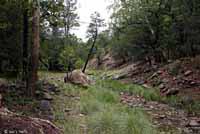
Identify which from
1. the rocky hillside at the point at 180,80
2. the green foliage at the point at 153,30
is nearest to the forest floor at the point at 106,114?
the rocky hillside at the point at 180,80

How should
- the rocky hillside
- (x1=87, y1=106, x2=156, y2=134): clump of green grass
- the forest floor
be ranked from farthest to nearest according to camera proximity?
the rocky hillside < the forest floor < (x1=87, y1=106, x2=156, y2=134): clump of green grass

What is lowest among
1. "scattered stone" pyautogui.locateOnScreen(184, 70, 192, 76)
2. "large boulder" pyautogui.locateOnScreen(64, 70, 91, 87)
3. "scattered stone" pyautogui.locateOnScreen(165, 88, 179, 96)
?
"scattered stone" pyautogui.locateOnScreen(165, 88, 179, 96)

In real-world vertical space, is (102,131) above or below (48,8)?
below

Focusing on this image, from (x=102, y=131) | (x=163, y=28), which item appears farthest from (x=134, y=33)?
(x=102, y=131)

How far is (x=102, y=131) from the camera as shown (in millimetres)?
5098

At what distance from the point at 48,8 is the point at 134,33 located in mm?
10354

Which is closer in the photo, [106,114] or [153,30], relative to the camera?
[106,114]

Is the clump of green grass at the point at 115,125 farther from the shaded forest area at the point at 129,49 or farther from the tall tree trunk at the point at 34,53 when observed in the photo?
the tall tree trunk at the point at 34,53

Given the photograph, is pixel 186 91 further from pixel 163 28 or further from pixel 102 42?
pixel 102 42

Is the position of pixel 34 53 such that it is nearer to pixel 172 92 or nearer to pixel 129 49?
pixel 172 92

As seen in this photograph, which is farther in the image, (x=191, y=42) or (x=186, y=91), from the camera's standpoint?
(x=191, y=42)

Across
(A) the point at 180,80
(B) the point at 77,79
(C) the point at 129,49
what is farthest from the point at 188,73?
(C) the point at 129,49

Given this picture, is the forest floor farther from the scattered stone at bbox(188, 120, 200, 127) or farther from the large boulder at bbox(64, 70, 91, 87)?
the large boulder at bbox(64, 70, 91, 87)

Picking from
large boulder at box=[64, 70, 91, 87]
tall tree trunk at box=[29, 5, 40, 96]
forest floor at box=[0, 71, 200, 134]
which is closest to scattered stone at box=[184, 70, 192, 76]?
forest floor at box=[0, 71, 200, 134]
